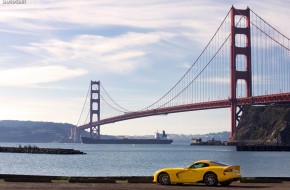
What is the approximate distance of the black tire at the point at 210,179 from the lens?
91.6 ft

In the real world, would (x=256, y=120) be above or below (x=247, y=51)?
below

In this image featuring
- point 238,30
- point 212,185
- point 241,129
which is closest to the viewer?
point 212,185

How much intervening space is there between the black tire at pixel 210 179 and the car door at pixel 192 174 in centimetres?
30

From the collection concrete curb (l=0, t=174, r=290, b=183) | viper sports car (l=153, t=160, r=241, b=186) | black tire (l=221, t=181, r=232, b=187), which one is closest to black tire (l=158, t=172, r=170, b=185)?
viper sports car (l=153, t=160, r=241, b=186)

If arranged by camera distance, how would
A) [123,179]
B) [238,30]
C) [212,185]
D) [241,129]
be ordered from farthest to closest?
[241,129], [238,30], [123,179], [212,185]

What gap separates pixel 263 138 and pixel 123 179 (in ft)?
483

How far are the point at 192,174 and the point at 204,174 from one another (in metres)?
0.57

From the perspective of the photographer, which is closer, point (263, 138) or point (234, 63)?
point (234, 63)

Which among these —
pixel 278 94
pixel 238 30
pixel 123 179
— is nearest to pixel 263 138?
pixel 238 30

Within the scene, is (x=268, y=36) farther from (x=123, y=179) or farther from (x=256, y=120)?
(x=123, y=179)

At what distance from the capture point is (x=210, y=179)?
28078 mm

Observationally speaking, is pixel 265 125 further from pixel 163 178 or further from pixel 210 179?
pixel 210 179

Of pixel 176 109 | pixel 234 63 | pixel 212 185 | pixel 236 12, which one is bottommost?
pixel 212 185

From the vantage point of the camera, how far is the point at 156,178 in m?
29.2
